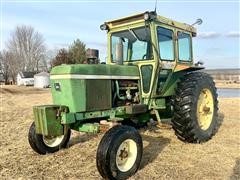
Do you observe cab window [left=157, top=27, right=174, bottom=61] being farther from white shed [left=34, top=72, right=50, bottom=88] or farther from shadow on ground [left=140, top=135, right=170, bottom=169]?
white shed [left=34, top=72, right=50, bottom=88]

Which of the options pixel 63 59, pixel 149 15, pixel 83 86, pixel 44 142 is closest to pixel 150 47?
pixel 149 15

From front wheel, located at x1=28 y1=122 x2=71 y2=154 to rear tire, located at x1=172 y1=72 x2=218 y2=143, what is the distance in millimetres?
2238

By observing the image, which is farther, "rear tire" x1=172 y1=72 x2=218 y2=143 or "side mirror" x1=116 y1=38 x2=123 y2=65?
"rear tire" x1=172 y1=72 x2=218 y2=143

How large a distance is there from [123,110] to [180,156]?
131 centimetres

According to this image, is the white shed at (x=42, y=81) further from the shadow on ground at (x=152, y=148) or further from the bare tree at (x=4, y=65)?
the shadow on ground at (x=152, y=148)

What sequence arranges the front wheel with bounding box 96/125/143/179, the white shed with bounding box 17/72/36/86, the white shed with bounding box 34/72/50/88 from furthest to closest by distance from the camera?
the white shed with bounding box 17/72/36/86 → the white shed with bounding box 34/72/50/88 → the front wheel with bounding box 96/125/143/179


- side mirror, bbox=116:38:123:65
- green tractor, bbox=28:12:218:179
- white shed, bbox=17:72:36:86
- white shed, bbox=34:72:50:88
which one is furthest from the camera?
white shed, bbox=17:72:36:86

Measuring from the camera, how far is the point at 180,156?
584cm

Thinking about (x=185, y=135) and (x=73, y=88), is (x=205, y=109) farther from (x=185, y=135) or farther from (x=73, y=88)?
(x=73, y=88)

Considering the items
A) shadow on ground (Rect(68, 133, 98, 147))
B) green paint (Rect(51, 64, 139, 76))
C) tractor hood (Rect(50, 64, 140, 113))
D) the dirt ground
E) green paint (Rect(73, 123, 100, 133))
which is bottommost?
the dirt ground

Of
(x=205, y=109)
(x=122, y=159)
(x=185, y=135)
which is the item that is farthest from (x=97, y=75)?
(x=205, y=109)

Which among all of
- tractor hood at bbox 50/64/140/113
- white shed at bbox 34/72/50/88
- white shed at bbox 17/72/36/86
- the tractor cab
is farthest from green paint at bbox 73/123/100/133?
white shed at bbox 17/72/36/86

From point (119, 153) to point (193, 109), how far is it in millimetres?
2184

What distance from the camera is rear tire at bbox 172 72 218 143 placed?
6402 millimetres
